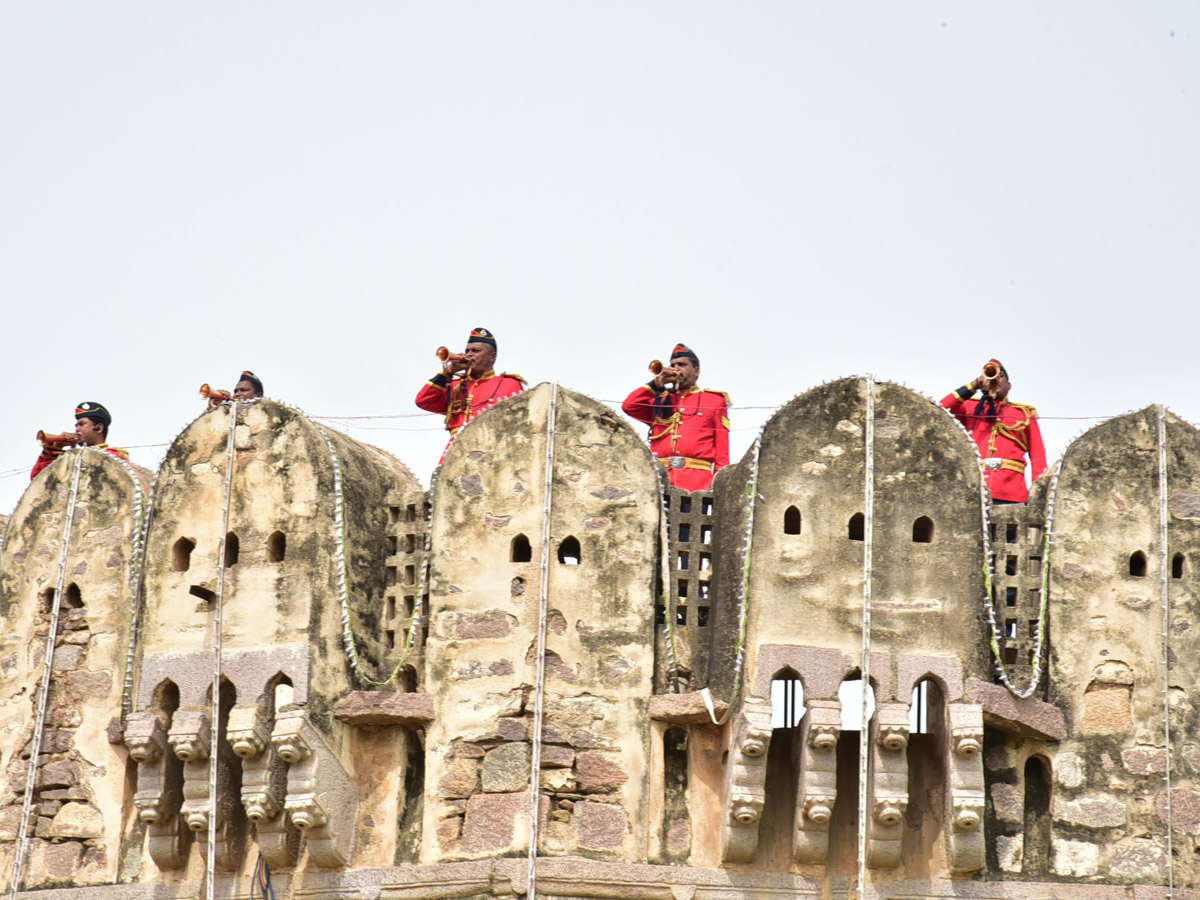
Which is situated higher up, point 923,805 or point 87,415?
point 87,415

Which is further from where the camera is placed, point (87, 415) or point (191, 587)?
point (87, 415)

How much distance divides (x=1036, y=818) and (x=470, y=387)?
4925 millimetres

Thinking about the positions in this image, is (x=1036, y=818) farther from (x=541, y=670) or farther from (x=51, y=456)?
(x=51, y=456)

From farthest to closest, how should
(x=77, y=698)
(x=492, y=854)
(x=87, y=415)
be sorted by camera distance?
(x=87, y=415)
(x=77, y=698)
(x=492, y=854)

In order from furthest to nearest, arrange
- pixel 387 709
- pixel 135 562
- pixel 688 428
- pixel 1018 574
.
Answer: pixel 688 428, pixel 135 562, pixel 1018 574, pixel 387 709

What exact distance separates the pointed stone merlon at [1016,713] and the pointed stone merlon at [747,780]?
4.35ft

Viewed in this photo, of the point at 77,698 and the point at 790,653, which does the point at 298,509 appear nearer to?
the point at 77,698

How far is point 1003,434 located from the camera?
21750 millimetres

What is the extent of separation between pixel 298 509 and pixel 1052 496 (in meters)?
4.82

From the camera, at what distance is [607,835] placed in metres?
20.2

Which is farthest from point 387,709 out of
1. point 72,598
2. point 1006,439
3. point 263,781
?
point 1006,439

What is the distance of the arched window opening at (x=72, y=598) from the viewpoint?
72.0 ft

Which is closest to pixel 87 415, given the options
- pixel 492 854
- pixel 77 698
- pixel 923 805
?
pixel 77 698

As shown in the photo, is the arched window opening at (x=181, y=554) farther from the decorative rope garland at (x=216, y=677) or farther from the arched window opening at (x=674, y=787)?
the arched window opening at (x=674, y=787)
